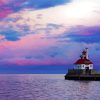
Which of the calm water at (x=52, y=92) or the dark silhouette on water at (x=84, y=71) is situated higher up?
the dark silhouette on water at (x=84, y=71)

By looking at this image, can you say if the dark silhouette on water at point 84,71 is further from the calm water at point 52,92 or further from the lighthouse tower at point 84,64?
the calm water at point 52,92

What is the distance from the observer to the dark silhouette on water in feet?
384

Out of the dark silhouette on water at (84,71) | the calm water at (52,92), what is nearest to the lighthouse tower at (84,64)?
the dark silhouette on water at (84,71)

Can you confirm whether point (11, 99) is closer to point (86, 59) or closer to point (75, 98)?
point (75, 98)

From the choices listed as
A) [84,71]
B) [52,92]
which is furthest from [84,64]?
[52,92]

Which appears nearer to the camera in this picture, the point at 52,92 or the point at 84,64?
the point at 52,92

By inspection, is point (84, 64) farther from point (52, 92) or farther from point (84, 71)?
point (52, 92)

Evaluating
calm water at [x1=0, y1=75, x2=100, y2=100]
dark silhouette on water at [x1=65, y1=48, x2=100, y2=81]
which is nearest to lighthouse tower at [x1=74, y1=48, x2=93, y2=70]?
dark silhouette on water at [x1=65, y1=48, x2=100, y2=81]

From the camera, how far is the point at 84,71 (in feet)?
389

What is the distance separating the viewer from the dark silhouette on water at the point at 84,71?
117m

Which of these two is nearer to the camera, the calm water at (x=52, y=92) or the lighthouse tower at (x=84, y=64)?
the calm water at (x=52, y=92)

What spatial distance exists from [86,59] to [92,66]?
293 centimetres

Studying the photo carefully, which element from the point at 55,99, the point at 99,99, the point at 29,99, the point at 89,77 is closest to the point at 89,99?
the point at 99,99

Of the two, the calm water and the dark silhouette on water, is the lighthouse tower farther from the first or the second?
the calm water
